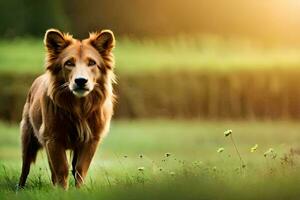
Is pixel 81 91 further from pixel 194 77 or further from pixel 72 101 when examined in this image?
pixel 194 77

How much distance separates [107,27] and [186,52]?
12.2 inches

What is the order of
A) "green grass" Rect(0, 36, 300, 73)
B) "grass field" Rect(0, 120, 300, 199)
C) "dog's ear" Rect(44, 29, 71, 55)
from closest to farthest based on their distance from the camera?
"grass field" Rect(0, 120, 300, 199) → "dog's ear" Rect(44, 29, 71, 55) → "green grass" Rect(0, 36, 300, 73)

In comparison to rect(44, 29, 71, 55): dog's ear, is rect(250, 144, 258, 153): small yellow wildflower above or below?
below

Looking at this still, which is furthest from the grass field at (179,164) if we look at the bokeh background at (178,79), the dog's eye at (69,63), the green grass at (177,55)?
the dog's eye at (69,63)

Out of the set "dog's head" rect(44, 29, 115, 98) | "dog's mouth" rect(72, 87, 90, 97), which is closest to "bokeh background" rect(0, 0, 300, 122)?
"dog's head" rect(44, 29, 115, 98)

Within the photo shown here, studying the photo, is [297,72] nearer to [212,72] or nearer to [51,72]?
[212,72]

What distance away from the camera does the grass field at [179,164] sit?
3.09 m

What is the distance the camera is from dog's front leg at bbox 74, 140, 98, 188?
3291 mm

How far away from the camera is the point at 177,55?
132 inches

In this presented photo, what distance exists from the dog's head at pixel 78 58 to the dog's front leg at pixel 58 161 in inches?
8.2

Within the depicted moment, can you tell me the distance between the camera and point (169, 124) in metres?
3.34

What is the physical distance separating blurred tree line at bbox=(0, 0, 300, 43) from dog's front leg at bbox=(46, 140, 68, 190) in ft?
1.38

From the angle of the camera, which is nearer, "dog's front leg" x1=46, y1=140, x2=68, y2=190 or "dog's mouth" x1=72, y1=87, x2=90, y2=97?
"dog's mouth" x1=72, y1=87, x2=90, y2=97

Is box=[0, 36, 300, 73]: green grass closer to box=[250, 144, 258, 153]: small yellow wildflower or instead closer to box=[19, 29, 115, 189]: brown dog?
box=[19, 29, 115, 189]: brown dog
